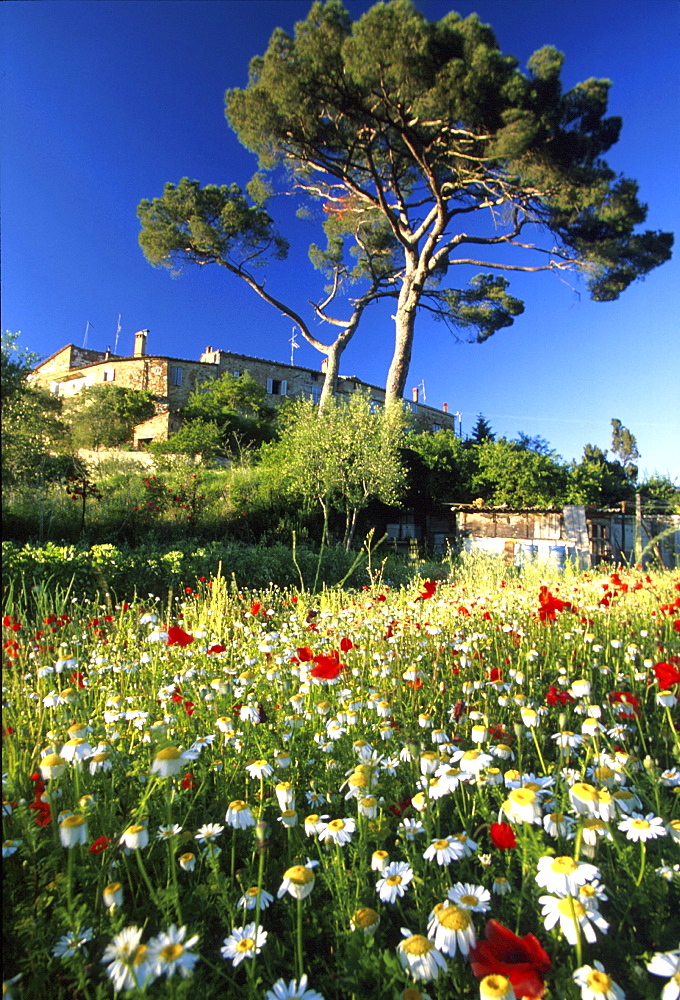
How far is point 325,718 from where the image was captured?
1895 millimetres

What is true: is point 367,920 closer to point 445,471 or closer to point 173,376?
point 445,471

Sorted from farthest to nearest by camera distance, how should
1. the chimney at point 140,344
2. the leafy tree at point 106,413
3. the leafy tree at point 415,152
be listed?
1. the chimney at point 140,344
2. the leafy tree at point 106,413
3. the leafy tree at point 415,152

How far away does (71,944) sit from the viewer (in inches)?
35.2

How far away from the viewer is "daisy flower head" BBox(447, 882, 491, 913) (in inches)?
35.2

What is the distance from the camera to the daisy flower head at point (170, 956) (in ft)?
2.34

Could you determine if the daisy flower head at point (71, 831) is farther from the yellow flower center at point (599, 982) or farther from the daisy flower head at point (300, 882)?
the yellow flower center at point (599, 982)

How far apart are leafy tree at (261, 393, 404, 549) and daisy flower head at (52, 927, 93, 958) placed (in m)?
11.0

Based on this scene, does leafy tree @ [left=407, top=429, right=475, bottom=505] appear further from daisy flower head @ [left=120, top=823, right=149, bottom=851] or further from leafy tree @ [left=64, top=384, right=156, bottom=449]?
daisy flower head @ [left=120, top=823, right=149, bottom=851]

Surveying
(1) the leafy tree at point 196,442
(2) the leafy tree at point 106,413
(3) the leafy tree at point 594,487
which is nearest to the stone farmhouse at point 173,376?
(2) the leafy tree at point 106,413

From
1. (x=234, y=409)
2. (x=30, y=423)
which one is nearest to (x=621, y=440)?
(x=234, y=409)

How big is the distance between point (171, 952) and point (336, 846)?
1.83 ft

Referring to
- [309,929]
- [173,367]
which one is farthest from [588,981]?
[173,367]

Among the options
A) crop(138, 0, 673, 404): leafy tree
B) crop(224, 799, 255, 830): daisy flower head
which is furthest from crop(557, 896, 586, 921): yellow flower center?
crop(138, 0, 673, 404): leafy tree

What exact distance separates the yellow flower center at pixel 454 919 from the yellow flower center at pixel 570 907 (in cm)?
17
